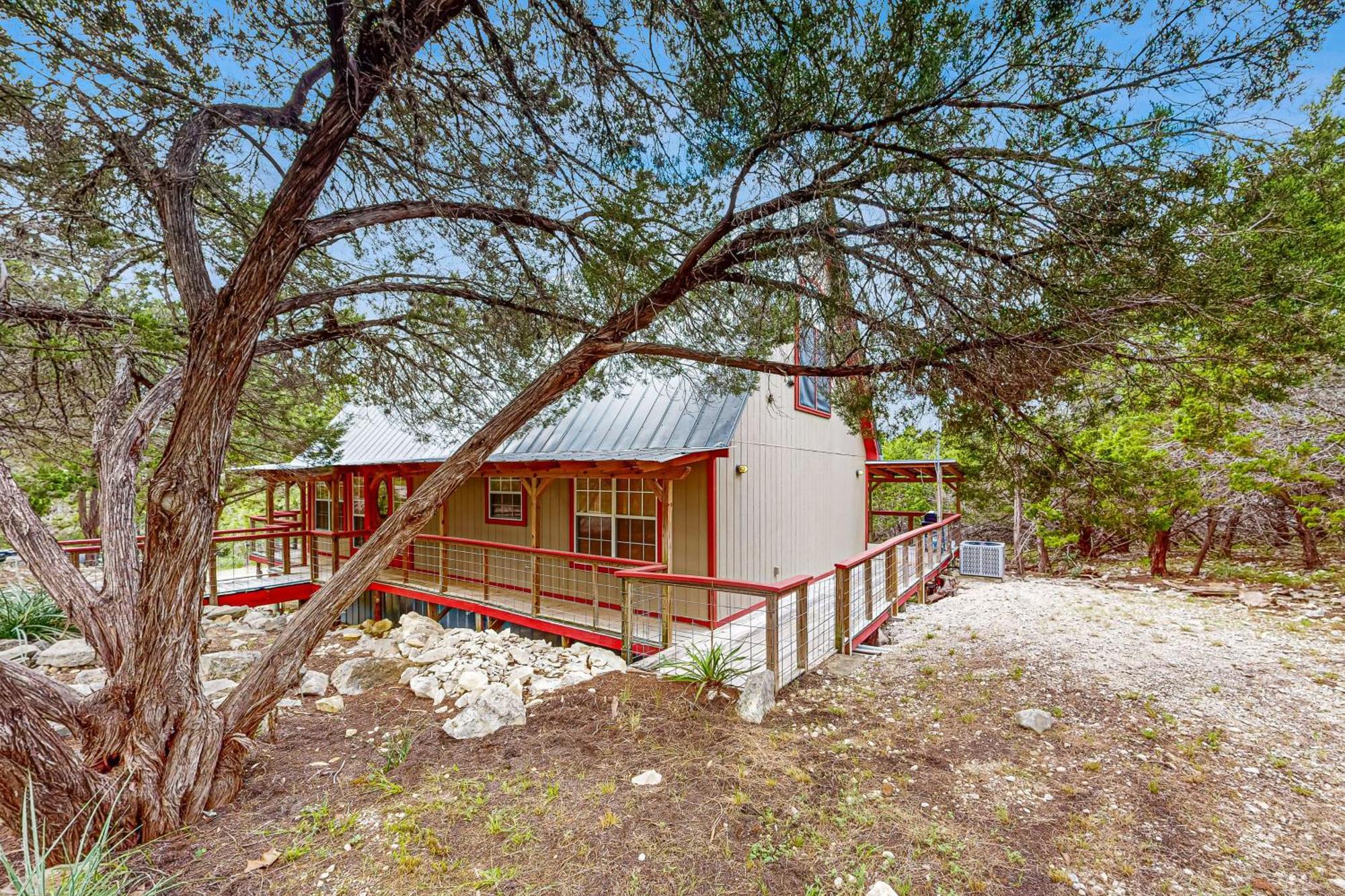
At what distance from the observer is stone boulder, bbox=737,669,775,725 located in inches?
154

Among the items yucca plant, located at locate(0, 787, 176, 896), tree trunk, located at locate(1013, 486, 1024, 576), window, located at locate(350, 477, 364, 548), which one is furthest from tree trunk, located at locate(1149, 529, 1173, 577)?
window, located at locate(350, 477, 364, 548)

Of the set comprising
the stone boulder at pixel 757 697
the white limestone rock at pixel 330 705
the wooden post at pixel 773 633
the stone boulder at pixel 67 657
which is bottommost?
the stone boulder at pixel 67 657

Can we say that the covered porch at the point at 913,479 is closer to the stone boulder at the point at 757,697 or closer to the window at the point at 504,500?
the stone boulder at the point at 757,697

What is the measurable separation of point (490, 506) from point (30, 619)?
5.54m

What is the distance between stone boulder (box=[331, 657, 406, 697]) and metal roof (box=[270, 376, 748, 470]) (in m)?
2.28

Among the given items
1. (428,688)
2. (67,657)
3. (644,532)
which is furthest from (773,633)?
(67,657)

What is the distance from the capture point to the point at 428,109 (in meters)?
2.94

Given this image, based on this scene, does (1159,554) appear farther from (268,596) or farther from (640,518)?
(268,596)

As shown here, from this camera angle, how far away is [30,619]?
257 inches

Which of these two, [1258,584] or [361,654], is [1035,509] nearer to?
[1258,584]

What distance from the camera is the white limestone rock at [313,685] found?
482 cm

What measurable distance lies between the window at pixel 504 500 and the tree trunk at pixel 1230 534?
1315 cm

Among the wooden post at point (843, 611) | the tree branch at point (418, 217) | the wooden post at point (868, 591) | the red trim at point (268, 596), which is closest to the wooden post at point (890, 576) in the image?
the wooden post at point (868, 591)

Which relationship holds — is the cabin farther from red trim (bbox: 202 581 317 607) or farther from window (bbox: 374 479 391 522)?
window (bbox: 374 479 391 522)
